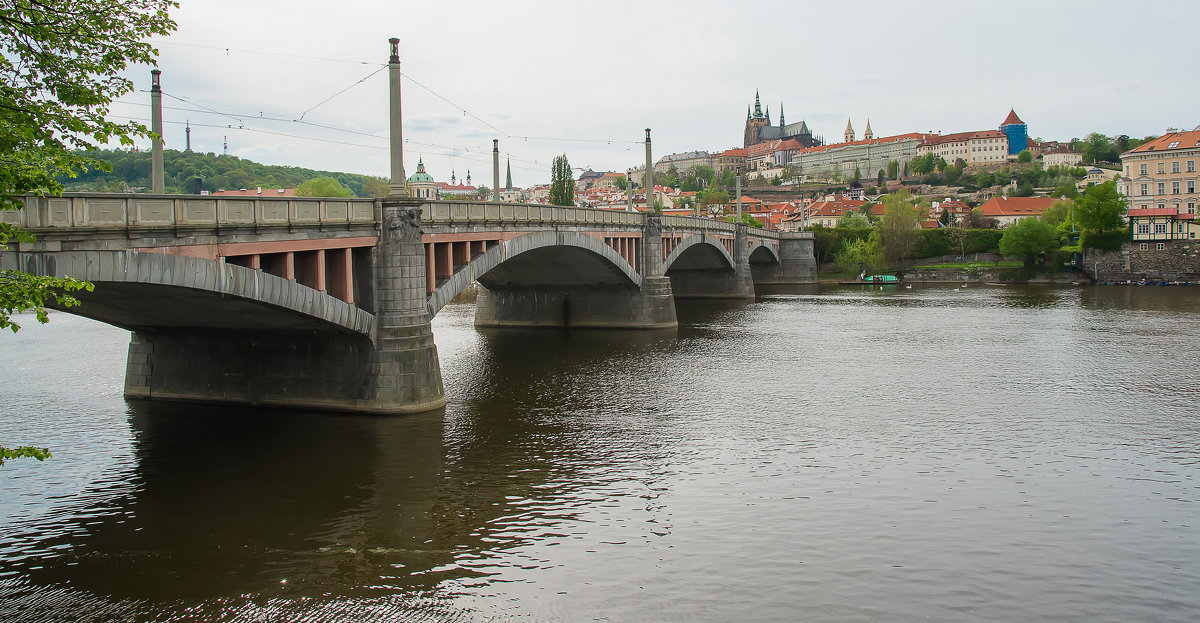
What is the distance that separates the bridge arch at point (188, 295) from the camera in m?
17.1

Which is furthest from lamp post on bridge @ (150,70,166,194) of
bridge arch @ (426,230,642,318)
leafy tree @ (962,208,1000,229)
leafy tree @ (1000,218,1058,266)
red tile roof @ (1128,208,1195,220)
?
leafy tree @ (962,208,1000,229)

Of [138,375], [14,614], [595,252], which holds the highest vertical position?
[595,252]

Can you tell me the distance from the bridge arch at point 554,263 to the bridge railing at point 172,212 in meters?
9.50

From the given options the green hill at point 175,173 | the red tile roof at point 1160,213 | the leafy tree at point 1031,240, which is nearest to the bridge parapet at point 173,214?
the green hill at point 175,173

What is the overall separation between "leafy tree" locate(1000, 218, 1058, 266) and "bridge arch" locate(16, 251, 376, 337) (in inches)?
3410

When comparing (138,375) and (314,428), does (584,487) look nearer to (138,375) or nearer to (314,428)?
(314,428)

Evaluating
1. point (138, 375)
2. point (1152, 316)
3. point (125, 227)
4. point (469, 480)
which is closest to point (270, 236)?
point (125, 227)

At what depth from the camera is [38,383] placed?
32500 millimetres

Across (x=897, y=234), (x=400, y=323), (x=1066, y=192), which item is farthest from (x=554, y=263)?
(x=1066, y=192)

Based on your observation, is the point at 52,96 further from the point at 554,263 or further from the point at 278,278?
the point at 554,263

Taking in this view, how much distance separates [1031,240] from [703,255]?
40958mm

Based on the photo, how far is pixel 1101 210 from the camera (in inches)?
3607

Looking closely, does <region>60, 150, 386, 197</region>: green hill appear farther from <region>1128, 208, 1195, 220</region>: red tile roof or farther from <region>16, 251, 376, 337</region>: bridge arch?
<region>1128, 208, 1195, 220</region>: red tile roof

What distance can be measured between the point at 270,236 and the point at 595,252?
2595 cm
